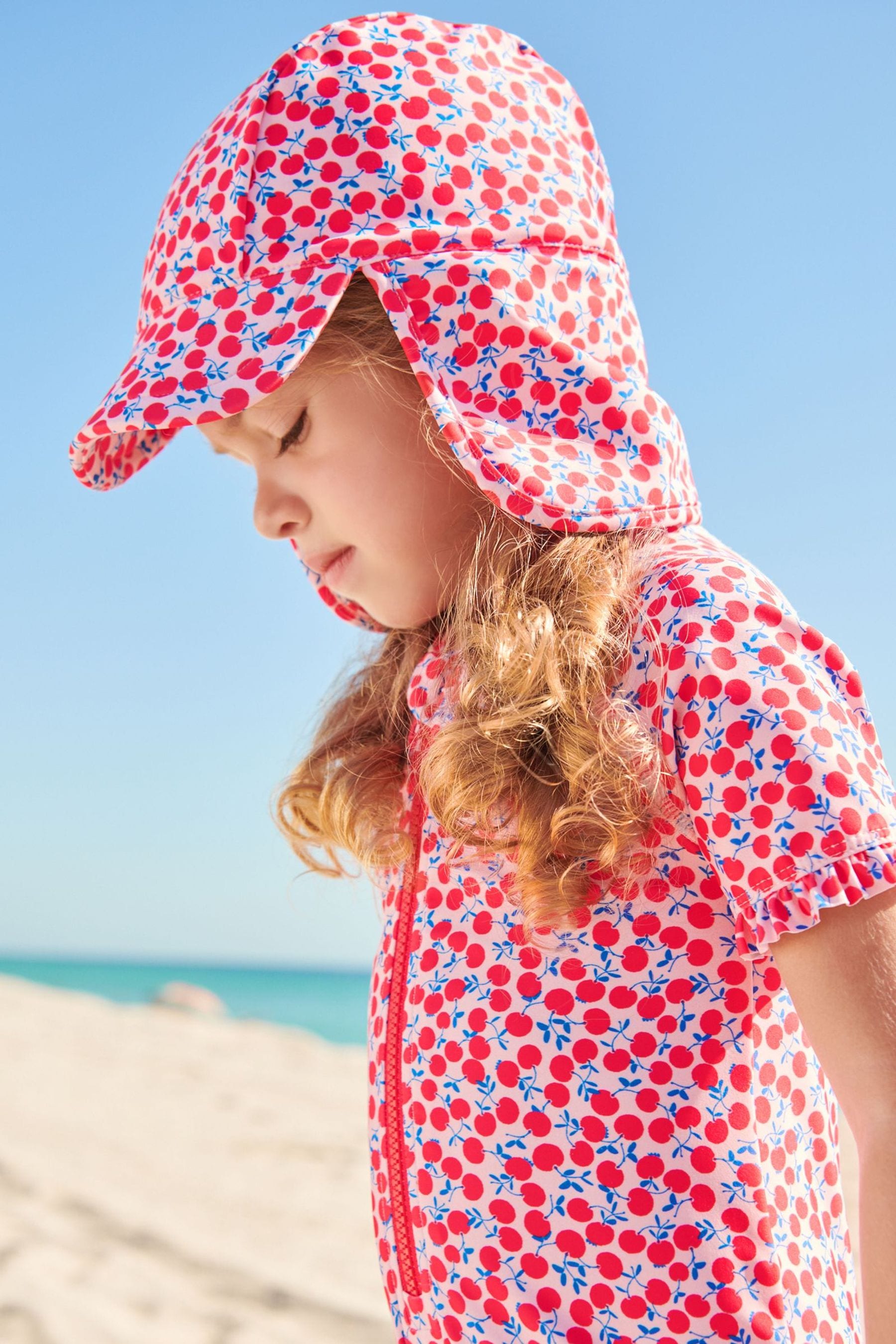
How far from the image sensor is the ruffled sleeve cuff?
926 mm

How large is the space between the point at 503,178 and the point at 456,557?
0.50m

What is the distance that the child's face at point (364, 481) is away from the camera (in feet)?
4.65

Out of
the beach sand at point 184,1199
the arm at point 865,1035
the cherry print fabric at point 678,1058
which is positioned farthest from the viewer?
the beach sand at point 184,1199

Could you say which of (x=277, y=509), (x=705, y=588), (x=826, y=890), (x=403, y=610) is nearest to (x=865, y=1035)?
(x=826, y=890)

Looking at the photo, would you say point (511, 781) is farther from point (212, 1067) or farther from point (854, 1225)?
point (212, 1067)

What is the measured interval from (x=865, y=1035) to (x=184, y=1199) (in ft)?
13.8

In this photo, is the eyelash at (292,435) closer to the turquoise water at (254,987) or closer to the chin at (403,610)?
the chin at (403,610)

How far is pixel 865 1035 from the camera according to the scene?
921 mm

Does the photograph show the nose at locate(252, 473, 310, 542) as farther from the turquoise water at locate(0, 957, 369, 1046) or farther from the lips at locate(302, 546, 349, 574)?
the turquoise water at locate(0, 957, 369, 1046)

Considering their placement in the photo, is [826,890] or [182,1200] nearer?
[826,890]

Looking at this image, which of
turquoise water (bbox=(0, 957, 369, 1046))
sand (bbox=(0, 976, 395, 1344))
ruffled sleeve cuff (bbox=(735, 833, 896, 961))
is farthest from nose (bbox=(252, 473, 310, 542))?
turquoise water (bbox=(0, 957, 369, 1046))

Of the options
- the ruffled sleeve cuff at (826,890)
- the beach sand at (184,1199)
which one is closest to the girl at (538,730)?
the ruffled sleeve cuff at (826,890)

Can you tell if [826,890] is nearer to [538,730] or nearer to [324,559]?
[538,730]

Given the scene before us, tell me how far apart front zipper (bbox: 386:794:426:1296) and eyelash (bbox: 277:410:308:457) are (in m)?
0.56
